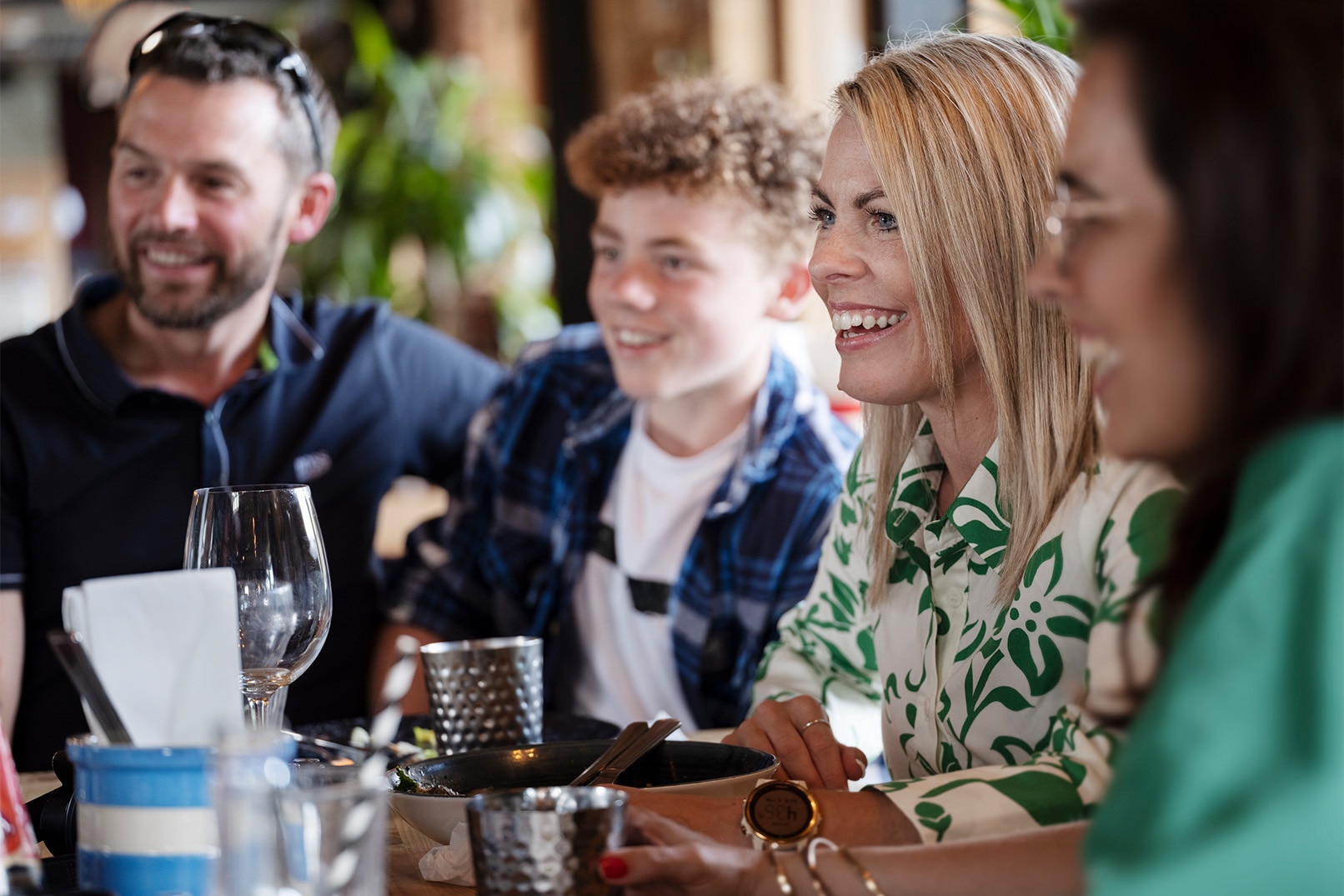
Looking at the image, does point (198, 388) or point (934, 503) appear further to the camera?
point (198, 388)

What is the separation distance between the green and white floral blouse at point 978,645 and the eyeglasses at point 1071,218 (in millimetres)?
205

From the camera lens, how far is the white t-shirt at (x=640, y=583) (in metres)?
1.88

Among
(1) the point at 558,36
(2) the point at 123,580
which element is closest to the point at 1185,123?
(2) the point at 123,580

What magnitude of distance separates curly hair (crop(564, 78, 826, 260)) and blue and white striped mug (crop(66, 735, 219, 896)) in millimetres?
1350

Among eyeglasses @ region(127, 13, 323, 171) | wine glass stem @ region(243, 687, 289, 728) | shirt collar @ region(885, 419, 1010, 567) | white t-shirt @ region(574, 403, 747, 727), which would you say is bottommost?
white t-shirt @ region(574, 403, 747, 727)

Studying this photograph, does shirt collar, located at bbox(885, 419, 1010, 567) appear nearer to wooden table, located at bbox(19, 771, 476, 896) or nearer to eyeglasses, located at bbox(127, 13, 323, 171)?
wooden table, located at bbox(19, 771, 476, 896)

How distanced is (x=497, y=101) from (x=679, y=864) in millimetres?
4773

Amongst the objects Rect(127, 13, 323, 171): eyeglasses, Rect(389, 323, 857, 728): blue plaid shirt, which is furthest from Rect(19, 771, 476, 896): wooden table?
Rect(127, 13, 323, 171): eyeglasses

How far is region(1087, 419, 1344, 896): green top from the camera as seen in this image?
21.4 inches

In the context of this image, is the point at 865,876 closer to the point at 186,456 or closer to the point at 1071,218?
the point at 1071,218

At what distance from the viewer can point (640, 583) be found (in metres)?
1.90

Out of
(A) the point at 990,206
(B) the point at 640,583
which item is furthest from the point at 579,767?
(B) the point at 640,583

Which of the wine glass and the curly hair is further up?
the curly hair

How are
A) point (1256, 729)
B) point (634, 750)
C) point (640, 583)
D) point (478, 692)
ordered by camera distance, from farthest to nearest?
point (640, 583) < point (478, 692) < point (634, 750) < point (1256, 729)
